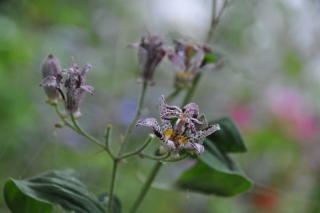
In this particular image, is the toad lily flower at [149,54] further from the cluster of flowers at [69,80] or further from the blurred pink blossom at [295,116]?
the blurred pink blossom at [295,116]

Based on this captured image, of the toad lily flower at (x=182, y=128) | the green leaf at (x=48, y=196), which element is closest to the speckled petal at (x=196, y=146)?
the toad lily flower at (x=182, y=128)

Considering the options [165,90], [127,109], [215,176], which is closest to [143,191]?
[215,176]

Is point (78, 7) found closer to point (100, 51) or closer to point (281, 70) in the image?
point (100, 51)

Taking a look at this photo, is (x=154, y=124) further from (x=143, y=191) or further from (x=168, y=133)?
(x=143, y=191)

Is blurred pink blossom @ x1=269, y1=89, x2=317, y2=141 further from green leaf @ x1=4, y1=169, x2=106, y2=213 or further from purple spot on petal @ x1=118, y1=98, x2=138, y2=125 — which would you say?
green leaf @ x1=4, y1=169, x2=106, y2=213

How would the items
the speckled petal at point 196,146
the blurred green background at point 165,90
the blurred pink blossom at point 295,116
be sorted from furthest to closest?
the blurred pink blossom at point 295,116
the blurred green background at point 165,90
the speckled petal at point 196,146
